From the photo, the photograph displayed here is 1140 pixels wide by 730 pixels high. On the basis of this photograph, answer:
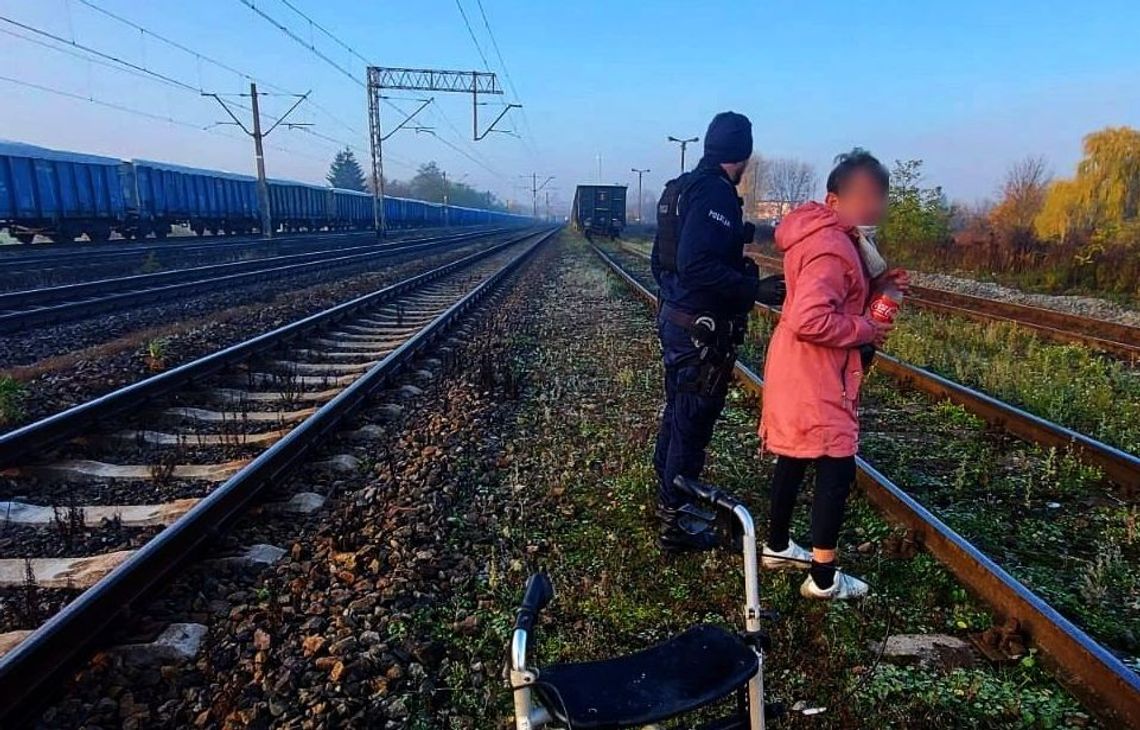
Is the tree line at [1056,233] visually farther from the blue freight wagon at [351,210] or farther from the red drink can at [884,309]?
the blue freight wagon at [351,210]

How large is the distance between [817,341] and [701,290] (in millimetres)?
712

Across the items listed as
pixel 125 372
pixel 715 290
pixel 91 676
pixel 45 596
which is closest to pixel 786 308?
pixel 715 290

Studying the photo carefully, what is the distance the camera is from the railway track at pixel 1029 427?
4.56 m

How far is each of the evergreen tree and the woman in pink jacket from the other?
11216 centimetres

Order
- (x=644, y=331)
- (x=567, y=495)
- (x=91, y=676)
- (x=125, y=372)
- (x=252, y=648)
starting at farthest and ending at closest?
(x=644, y=331)
(x=125, y=372)
(x=567, y=495)
(x=252, y=648)
(x=91, y=676)

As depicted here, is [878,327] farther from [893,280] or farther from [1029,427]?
[1029,427]

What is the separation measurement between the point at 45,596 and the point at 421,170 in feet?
400

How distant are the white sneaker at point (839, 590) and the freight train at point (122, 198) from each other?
26.3m

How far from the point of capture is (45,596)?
10.1 feet

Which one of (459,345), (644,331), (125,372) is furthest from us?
(644,331)

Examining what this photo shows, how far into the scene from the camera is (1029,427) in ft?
17.8

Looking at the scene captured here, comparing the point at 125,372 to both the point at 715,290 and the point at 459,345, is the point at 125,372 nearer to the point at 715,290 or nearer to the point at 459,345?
the point at 459,345

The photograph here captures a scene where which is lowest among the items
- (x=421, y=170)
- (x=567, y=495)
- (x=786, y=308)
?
(x=567, y=495)

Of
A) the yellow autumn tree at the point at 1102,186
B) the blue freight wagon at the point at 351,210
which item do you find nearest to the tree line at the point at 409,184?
the blue freight wagon at the point at 351,210
